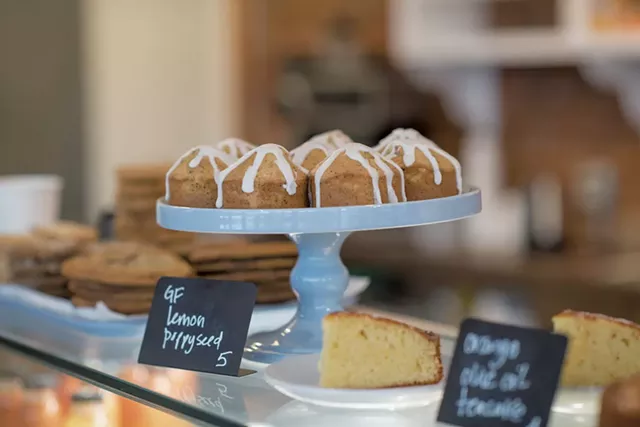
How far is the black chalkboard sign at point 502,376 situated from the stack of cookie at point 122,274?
1.99ft

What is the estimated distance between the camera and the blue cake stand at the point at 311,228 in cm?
120

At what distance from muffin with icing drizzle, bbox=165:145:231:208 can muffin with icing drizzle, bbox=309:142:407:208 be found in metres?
0.14

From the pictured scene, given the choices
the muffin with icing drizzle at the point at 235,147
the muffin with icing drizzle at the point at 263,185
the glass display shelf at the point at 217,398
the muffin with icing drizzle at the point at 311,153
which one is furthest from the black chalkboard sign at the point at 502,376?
the muffin with icing drizzle at the point at 235,147

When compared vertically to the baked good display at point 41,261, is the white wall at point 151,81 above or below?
above

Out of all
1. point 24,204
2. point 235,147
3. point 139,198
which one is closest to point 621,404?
point 235,147

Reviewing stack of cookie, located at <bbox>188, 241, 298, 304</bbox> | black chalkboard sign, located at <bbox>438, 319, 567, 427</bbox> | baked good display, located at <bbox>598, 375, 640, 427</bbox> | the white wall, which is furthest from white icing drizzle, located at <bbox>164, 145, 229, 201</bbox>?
the white wall

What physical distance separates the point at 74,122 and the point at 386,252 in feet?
5.03

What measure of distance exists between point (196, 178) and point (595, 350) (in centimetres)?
58

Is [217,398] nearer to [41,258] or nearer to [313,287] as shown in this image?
[313,287]

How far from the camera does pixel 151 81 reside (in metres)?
4.62

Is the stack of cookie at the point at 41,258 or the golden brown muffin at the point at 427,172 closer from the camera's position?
the golden brown muffin at the point at 427,172

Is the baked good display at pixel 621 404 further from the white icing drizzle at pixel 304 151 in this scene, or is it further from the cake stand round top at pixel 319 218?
the white icing drizzle at pixel 304 151

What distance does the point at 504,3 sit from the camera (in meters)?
3.53

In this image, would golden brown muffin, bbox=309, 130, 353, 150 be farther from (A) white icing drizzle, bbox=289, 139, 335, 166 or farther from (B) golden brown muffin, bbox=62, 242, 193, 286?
(B) golden brown muffin, bbox=62, 242, 193, 286
